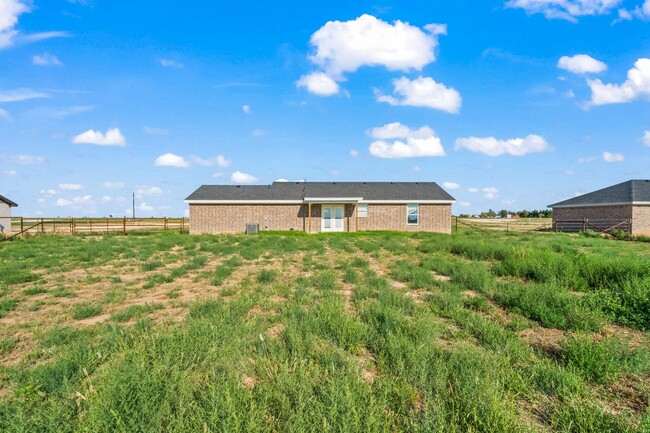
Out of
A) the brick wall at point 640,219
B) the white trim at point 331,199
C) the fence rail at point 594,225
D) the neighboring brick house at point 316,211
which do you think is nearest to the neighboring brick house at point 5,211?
the neighboring brick house at point 316,211

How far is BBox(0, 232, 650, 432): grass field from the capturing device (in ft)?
9.71

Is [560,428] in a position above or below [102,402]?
below

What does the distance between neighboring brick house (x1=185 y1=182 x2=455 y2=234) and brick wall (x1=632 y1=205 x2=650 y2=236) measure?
14.4 m

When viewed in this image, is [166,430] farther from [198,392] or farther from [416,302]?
[416,302]

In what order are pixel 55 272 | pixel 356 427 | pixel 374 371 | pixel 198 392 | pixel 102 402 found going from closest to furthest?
pixel 356 427, pixel 102 402, pixel 198 392, pixel 374 371, pixel 55 272

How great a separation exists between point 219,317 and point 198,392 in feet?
7.06

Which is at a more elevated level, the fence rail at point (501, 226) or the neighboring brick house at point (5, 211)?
the neighboring brick house at point (5, 211)

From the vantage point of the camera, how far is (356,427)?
275cm

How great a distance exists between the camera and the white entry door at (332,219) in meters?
29.5

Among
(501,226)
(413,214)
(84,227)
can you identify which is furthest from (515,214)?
(84,227)

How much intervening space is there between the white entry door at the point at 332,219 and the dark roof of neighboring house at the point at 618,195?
2316 centimetres

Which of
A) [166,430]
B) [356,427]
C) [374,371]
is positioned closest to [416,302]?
[374,371]

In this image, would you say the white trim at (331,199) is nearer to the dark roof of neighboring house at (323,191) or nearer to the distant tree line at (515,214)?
the dark roof of neighboring house at (323,191)

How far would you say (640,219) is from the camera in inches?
1119
